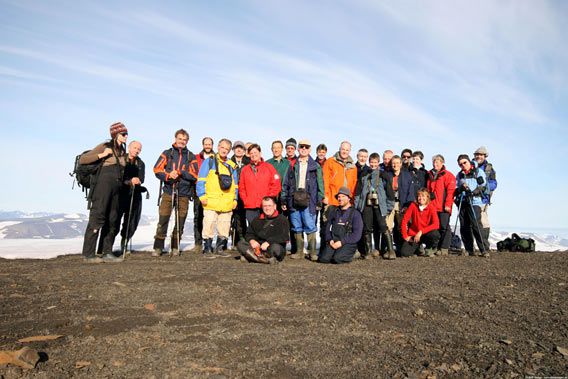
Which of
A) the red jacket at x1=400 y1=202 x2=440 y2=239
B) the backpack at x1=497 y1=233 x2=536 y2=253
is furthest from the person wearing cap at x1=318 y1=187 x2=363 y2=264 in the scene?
the backpack at x1=497 y1=233 x2=536 y2=253

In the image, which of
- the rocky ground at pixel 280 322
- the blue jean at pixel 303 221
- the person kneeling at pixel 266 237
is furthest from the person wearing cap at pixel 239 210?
the rocky ground at pixel 280 322

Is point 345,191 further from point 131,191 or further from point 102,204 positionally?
point 102,204

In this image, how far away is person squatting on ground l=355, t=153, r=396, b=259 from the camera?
32.0 ft

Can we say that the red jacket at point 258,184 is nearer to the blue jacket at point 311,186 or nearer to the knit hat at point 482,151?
the blue jacket at point 311,186

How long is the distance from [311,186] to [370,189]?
1504mm

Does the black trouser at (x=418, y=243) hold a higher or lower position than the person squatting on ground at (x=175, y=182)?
lower

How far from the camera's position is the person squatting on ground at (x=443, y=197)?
34.2 ft

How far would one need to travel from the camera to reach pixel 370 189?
9.79 metres

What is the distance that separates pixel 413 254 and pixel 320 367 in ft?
26.7

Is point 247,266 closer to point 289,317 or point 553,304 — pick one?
point 289,317

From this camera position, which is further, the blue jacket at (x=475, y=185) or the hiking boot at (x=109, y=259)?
the blue jacket at (x=475, y=185)

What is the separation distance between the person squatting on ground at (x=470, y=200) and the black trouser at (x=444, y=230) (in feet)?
1.51

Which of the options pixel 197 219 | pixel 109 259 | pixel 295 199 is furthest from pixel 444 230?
pixel 109 259

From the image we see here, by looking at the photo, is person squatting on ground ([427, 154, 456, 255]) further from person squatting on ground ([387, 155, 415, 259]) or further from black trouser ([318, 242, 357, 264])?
black trouser ([318, 242, 357, 264])
